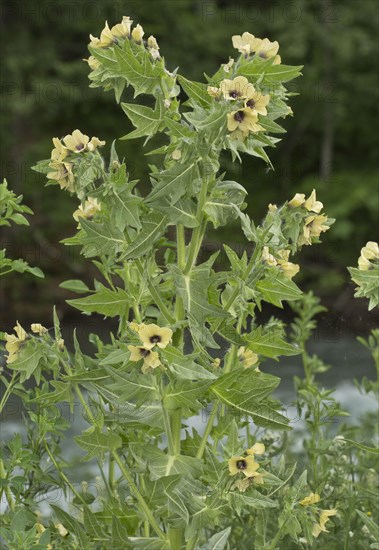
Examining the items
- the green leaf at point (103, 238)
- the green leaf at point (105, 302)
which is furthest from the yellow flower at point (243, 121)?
the green leaf at point (105, 302)

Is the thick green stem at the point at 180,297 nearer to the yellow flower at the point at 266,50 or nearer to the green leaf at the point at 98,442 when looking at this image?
the green leaf at the point at 98,442

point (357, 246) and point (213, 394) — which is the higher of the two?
point (213, 394)

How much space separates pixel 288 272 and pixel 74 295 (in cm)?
876

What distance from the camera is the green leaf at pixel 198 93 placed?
170 cm

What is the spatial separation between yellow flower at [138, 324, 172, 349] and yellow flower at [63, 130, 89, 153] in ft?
1.24

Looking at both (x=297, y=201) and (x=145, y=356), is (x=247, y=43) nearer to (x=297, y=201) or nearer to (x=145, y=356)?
(x=297, y=201)

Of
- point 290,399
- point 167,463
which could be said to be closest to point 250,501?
point 167,463

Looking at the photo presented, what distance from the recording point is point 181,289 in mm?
1744

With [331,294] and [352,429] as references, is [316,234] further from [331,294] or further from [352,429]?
[331,294]

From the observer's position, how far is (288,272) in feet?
6.04

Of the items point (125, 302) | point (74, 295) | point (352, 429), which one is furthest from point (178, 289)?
point (74, 295)

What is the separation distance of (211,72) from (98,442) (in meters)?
11.1

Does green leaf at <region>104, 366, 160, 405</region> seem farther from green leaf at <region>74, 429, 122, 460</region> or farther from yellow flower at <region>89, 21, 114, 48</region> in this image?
yellow flower at <region>89, 21, 114, 48</region>

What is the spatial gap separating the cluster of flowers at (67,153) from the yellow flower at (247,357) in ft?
1.70
